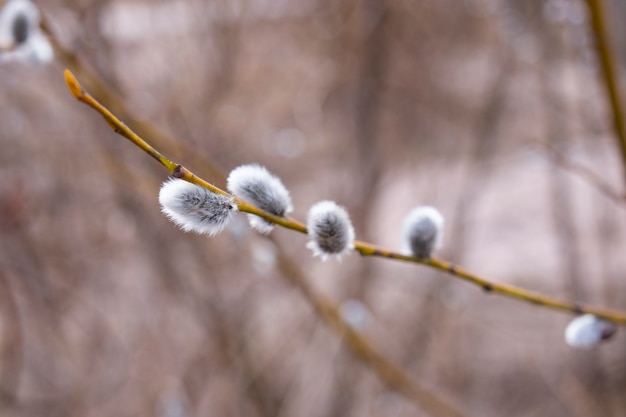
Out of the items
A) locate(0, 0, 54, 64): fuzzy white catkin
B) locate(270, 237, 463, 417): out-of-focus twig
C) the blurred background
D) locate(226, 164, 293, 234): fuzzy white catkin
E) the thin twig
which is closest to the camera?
the thin twig

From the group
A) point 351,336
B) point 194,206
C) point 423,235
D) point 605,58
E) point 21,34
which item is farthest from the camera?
point 351,336

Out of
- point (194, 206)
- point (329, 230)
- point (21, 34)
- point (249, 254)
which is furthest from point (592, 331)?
point (21, 34)

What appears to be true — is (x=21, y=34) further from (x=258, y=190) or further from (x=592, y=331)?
(x=592, y=331)

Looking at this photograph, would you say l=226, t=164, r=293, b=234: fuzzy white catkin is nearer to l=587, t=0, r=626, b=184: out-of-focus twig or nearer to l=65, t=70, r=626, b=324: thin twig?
l=65, t=70, r=626, b=324: thin twig

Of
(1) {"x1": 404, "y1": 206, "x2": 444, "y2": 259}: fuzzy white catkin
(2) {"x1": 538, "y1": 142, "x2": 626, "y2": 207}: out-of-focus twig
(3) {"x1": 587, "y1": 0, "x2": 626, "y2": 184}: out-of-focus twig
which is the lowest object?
(1) {"x1": 404, "y1": 206, "x2": 444, "y2": 259}: fuzzy white catkin

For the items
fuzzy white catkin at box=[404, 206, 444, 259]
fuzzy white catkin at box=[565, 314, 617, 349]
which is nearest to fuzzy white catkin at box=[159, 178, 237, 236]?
fuzzy white catkin at box=[404, 206, 444, 259]

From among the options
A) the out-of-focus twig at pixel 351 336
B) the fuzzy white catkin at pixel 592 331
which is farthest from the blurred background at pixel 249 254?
the fuzzy white catkin at pixel 592 331

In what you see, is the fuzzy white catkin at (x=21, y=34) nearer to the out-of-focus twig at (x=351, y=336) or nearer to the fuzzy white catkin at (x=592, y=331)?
the out-of-focus twig at (x=351, y=336)
